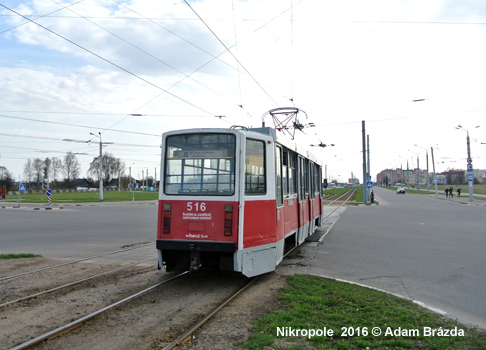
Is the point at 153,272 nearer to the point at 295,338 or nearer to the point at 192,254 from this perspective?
the point at 192,254

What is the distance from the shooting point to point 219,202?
724 cm

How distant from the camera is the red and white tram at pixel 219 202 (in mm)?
7176

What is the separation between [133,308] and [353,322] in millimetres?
3059

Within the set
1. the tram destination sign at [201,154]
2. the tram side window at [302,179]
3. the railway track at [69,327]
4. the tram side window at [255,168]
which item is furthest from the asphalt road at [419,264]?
the railway track at [69,327]

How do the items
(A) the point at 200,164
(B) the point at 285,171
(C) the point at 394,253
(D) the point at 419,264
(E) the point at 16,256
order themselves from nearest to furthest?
(A) the point at 200,164 → (B) the point at 285,171 → (D) the point at 419,264 → (E) the point at 16,256 → (C) the point at 394,253

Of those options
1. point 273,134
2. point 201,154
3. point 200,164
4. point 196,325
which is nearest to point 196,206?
point 200,164

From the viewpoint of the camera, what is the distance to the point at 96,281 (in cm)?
767

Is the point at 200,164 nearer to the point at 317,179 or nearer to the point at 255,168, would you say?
the point at 255,168

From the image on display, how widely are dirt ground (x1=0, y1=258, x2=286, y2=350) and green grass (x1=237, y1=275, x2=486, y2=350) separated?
0.33m

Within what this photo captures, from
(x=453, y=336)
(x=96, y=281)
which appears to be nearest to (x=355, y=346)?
(x=453, y=336)

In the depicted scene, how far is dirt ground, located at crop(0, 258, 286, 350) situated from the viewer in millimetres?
4699

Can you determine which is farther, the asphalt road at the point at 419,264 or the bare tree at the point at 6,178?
the bare tree at the point at 6,178

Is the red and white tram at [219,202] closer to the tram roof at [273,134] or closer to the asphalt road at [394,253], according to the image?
the tram roof at [273,134]

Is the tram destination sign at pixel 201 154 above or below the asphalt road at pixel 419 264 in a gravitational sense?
above
